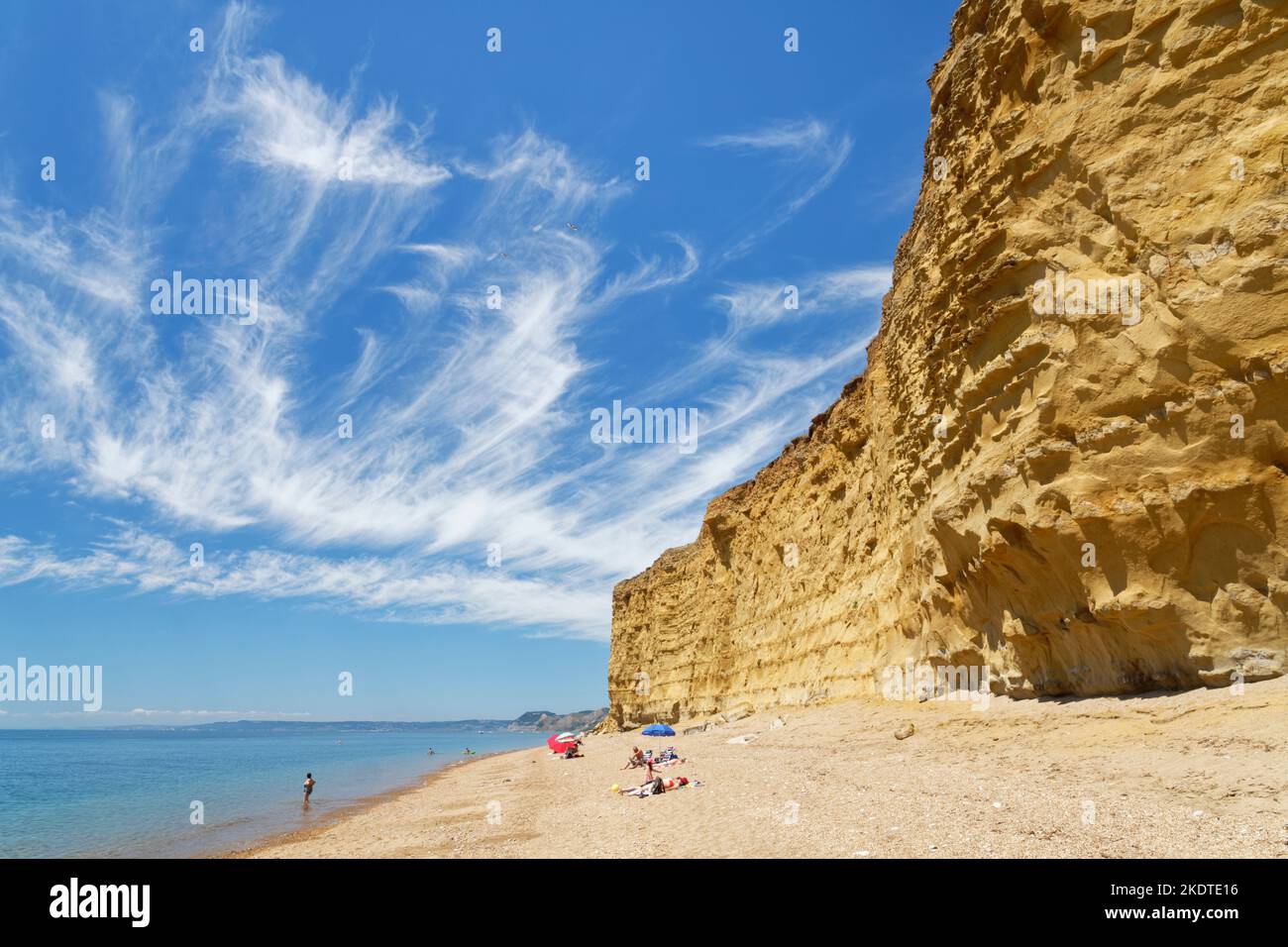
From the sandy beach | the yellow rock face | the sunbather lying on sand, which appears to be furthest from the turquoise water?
the yellow rock face

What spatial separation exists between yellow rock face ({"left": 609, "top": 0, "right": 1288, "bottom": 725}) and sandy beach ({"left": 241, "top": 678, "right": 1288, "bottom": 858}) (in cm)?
141

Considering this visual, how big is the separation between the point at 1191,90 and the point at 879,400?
13.6 m

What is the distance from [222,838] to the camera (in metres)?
17.4

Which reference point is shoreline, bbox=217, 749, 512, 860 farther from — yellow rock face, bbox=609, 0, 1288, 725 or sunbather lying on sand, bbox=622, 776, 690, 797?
yellow rock face, bbox=609, 0, 1288, 725

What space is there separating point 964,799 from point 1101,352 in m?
7.42

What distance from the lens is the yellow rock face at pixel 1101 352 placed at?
9.96 metres

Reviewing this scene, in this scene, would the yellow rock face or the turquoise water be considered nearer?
the yellow rock face

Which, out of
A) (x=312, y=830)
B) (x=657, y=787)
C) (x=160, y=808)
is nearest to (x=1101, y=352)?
(x=657, y=787)

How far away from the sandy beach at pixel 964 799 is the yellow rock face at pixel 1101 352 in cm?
141

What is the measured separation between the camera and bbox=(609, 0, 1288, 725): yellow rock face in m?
9.96

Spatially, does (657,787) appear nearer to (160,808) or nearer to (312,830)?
(312,830)

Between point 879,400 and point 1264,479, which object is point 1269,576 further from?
point 879,400
